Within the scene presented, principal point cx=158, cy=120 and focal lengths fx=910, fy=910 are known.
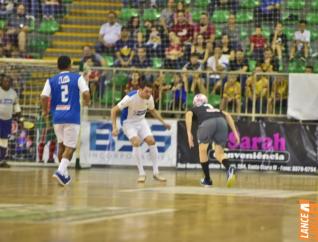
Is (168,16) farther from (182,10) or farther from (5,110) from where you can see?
(5,110)

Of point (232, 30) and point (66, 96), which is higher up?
point (232, 30)

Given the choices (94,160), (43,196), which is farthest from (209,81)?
(43,196)

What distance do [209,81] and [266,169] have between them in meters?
2.82

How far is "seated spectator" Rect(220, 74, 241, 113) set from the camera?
24141 mm

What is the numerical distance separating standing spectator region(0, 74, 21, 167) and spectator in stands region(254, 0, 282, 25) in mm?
8111

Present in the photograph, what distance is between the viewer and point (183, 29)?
27.2 metres

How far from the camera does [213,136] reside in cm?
1822

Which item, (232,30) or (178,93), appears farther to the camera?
(232,30)

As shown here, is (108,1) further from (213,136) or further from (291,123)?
(213,136)

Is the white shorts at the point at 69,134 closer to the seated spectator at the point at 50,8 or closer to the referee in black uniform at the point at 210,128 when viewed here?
the referee in black uniform at the point at 210,128

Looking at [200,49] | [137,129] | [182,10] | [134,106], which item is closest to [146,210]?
[134,106]

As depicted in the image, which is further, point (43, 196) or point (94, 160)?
point (94, 160)

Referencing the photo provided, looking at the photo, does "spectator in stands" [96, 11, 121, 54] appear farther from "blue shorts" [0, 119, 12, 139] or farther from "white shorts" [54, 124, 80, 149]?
"white shorts" [54, 124, 80, 149]

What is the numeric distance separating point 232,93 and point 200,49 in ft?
8.22
